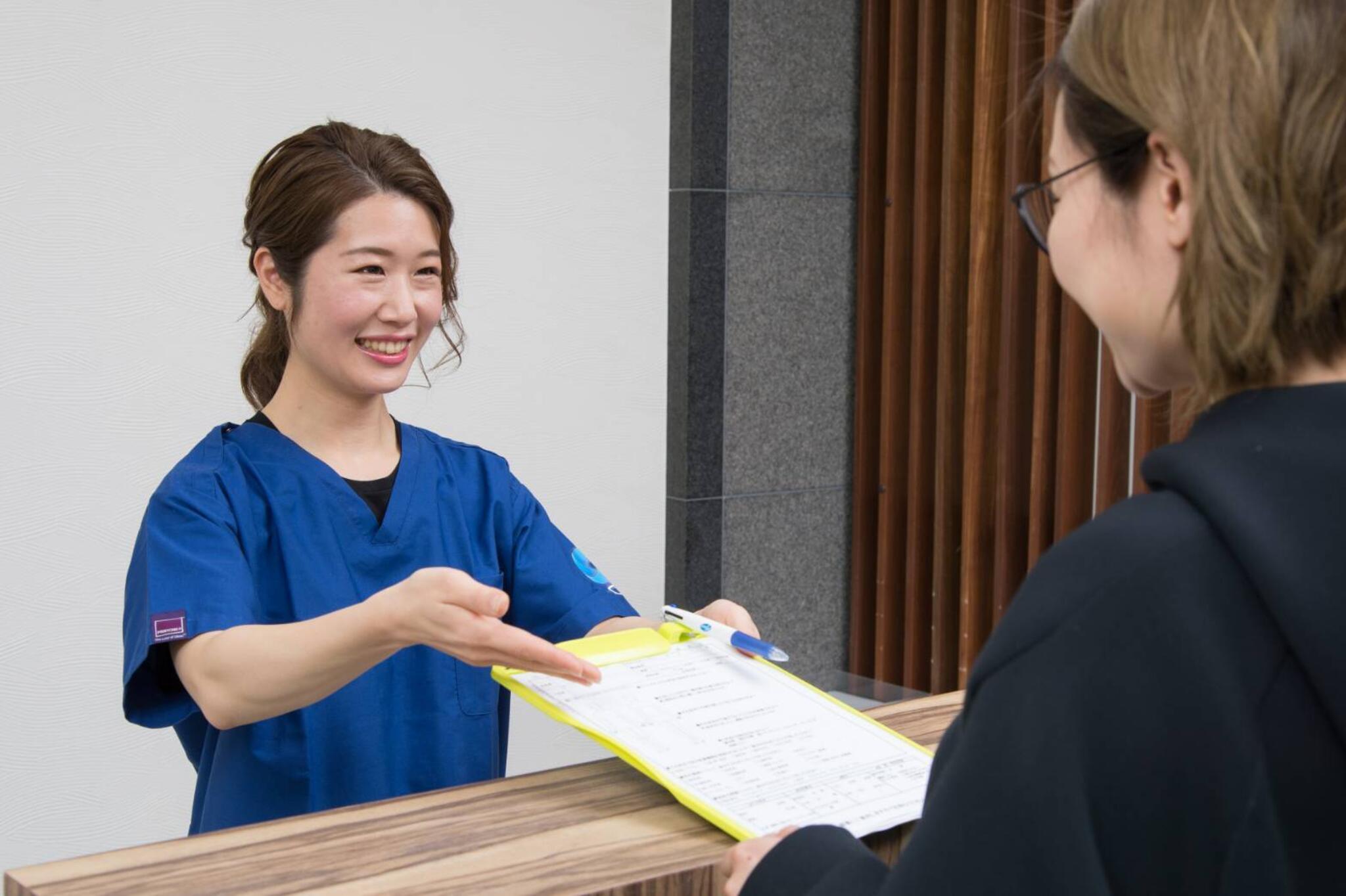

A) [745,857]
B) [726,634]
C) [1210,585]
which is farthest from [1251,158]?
[726,634]

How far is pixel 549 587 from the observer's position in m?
1.64

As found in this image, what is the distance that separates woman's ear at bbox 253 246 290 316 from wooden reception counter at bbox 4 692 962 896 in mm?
751

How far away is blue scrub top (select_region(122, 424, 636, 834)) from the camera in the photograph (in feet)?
4.46

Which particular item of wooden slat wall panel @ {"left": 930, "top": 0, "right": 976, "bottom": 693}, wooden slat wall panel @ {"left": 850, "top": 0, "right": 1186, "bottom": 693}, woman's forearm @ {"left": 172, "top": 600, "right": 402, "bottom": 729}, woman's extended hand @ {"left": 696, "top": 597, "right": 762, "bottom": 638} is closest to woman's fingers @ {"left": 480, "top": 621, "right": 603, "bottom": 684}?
woman's forearm @ {"left": 172, "top": 600, "right": 402, "bottom": 729}

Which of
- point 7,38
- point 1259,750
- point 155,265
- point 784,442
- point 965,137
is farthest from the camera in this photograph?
point 784,442

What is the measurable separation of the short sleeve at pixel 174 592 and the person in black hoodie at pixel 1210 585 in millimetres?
874

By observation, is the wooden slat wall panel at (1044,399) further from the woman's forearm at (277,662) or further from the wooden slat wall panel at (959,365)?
the woman's forearm at (277,662)

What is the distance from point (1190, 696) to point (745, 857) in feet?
1.15

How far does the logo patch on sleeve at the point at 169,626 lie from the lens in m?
1.29

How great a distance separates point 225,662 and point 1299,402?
0.99 metres

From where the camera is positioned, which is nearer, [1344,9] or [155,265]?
[1344,9]

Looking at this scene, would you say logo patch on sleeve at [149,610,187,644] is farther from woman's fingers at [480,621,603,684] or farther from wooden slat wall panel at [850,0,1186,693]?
wooden slat wall panel at [850,0,1186,693]

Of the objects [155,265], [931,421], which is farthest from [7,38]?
[931,421]

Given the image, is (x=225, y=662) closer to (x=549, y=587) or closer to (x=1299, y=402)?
(x=549, y=587)
